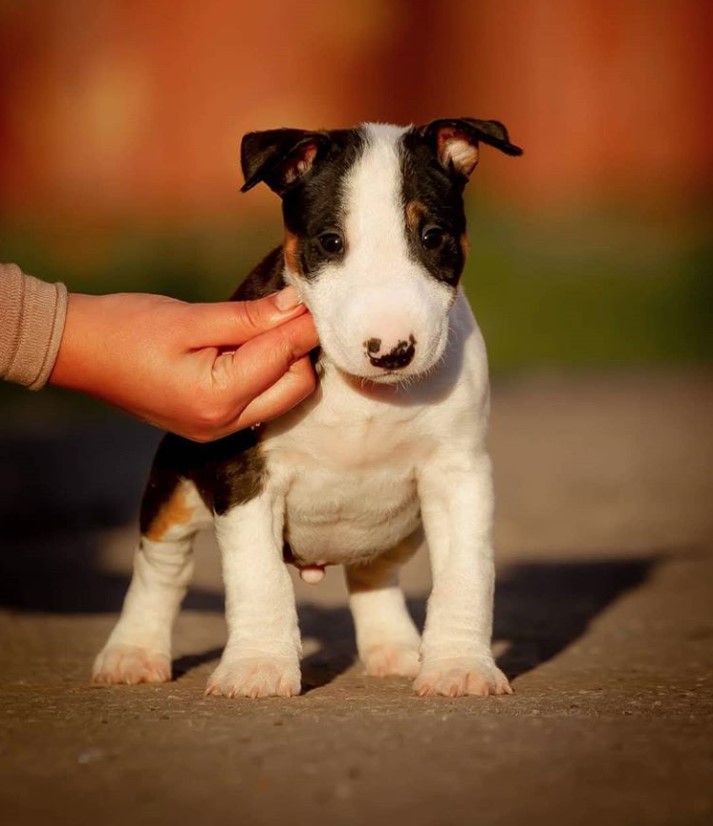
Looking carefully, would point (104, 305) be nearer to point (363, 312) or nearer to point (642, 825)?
point (363, 312)

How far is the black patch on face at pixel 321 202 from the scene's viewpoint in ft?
13.0

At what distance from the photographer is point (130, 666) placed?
442 cm

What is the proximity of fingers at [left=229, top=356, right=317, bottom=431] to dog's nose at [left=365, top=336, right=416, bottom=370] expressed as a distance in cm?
35

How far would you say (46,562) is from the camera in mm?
7121

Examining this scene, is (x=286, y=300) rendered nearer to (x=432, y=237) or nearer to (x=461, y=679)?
(x=432, y=237)

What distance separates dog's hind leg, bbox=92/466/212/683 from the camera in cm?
454

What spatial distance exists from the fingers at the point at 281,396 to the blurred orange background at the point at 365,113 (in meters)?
12.9

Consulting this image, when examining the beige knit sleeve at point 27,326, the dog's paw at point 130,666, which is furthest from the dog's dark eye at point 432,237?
the dog's paw at point 130,666

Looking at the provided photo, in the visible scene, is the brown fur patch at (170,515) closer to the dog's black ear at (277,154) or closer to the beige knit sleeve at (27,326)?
the beige knit sleeve at (27,326)

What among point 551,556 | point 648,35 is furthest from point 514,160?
point 551,556

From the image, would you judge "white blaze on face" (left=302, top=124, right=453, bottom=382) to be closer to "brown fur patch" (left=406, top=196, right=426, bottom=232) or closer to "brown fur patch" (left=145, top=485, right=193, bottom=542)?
"brown fur patch" (left=406, top=196, right=426, bottom=232)

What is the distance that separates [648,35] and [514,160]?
2854 mm

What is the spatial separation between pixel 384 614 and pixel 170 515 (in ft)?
2.35

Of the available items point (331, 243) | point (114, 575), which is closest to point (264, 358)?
point (331, 243)
